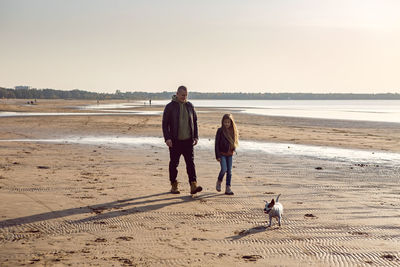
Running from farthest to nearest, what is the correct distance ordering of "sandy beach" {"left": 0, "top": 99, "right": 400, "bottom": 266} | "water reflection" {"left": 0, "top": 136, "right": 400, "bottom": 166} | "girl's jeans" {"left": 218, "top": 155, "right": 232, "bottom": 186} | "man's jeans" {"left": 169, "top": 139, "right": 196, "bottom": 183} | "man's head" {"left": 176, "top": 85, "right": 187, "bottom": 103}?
"water reflection" {"left": 0, "top": 136, "right": 400, "bottom": 166}, "girl's jeans" {"left": 218, "top": 155, "right": 232, "bottom": 186}, "man's jeans" {"left": 169, "top": 139, "right": 196, "bottom": 183}, "man's head" {"left": 176, "top": 85, "right": 187, "bottom": 103}, "sandy beach" {"left": 0, "top": 99, "right": 400, "bottom": 266}

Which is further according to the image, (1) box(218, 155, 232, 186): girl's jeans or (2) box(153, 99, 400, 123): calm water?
(2) box(153, 99, 400, 123): calm water

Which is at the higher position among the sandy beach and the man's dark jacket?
the man's dark jacket

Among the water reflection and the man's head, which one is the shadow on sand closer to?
the man's head

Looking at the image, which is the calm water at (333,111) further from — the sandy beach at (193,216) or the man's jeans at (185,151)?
the man's jeans at (185,151)

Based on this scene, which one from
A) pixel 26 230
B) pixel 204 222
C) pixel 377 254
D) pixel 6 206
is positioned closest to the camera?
pixel 377 254

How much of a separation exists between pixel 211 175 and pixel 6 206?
17.8 ft

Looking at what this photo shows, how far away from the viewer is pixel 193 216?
759cm

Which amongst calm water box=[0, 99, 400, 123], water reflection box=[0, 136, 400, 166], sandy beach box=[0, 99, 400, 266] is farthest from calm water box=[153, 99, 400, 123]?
sandy beach box=[0, 99, 400, 266]

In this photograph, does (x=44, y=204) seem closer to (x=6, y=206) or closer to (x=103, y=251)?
(x=6, y=206)

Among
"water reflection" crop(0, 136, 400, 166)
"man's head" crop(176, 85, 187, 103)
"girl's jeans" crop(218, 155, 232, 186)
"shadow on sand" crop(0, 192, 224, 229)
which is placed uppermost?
"man's head" crop(176, 85, 187, 103)

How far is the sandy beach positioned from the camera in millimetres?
5609

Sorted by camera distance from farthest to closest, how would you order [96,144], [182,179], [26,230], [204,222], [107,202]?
1. [96,144]
2. [182,179]
3. [107,202]
4. [204,222]
5. [26,230]

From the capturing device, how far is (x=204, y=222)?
7.21 metres

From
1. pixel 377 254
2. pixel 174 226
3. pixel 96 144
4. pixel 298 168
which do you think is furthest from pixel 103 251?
pixel 96 144
